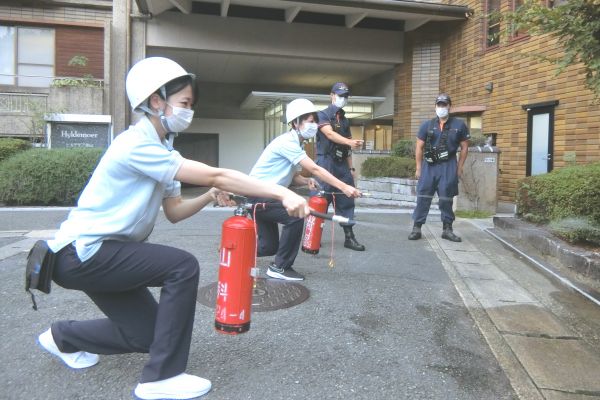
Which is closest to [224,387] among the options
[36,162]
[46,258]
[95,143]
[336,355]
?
[336,355]

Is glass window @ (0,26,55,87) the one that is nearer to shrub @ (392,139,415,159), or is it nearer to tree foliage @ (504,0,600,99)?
shrub @ (392,139,415,159)

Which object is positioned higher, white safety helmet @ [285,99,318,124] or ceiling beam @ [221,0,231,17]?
ceiling beam @ [221,0,231,17]

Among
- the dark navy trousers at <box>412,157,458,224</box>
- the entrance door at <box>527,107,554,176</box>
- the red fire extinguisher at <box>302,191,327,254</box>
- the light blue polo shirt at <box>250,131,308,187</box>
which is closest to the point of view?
the light blue polo shirt at <box>250,131,308,187</box>

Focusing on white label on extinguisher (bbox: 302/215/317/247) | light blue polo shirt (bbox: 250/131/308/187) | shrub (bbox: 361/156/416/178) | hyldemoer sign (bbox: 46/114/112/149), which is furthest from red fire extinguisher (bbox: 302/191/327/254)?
hyldemoer sign (bbox: 46/114/112/149)

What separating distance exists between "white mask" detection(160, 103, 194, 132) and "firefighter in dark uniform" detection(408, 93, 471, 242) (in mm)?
4734

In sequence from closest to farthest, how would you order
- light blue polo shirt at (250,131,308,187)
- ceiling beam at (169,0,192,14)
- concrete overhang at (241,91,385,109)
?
light blue polo shirt at (250,131,308,187)
ceiling beam at (169,0,192,14)
concrete overhang at (241,91,385,109)

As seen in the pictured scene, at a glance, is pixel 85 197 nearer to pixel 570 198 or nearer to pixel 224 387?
pixel 224 387

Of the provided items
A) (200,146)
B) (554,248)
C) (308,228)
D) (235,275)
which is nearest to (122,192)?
(235,275)

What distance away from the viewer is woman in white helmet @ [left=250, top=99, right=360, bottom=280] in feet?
14.4

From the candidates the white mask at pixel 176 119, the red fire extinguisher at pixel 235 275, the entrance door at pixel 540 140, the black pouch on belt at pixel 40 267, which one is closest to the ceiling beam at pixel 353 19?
the entrance door at pixel 540 140

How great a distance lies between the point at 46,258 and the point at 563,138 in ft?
35.1

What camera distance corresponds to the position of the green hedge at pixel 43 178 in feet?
31.7

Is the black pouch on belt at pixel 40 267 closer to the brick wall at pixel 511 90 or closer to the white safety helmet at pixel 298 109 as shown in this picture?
the white safety helmet at pixel 298 109

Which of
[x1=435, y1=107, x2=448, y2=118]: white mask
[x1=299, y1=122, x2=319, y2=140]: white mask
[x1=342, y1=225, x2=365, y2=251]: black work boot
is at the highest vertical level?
[x1=435, y1=107, x2=448, y2=118]: white mask
